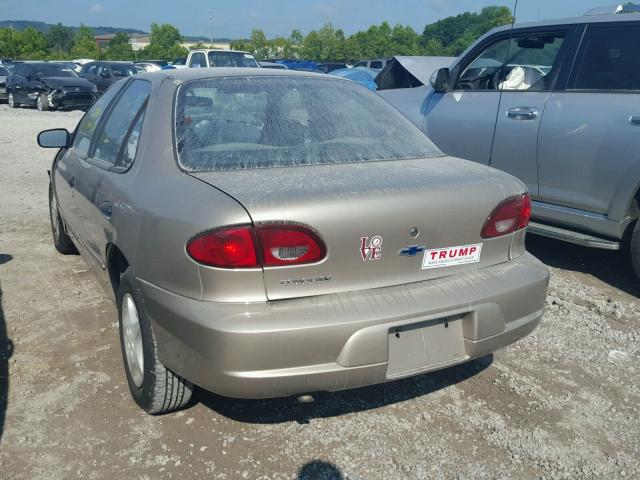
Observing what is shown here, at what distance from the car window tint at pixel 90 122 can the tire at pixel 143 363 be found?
139 cm

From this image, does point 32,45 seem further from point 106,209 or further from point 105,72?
point 106,209

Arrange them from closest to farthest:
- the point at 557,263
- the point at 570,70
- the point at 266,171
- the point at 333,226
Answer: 1. the point at 333,226
2. the point at 266,171
3. the point at 570,70
4. the point at 557,263

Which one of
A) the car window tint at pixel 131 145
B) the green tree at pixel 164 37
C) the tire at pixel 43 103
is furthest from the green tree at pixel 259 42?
the car window tint at pixel 131 145

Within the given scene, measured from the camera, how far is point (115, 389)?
123 inches

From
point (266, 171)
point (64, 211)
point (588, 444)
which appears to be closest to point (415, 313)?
point (266, 171)

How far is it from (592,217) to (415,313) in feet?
8.71

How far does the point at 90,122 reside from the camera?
4.10 metres

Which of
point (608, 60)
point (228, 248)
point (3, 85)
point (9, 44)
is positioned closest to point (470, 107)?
point (608, 60)

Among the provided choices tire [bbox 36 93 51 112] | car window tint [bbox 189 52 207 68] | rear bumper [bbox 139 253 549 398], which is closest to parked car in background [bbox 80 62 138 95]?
tire [bbox 36 93 51 112]

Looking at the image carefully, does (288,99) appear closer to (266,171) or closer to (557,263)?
(266,171)

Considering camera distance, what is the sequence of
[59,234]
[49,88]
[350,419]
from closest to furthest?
[350,419] < [59,234] < [49,88]

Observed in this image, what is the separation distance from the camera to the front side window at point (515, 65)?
16.4ft

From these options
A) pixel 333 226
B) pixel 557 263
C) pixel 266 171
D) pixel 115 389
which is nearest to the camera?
pixel 333 226

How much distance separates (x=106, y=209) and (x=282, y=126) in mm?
967
